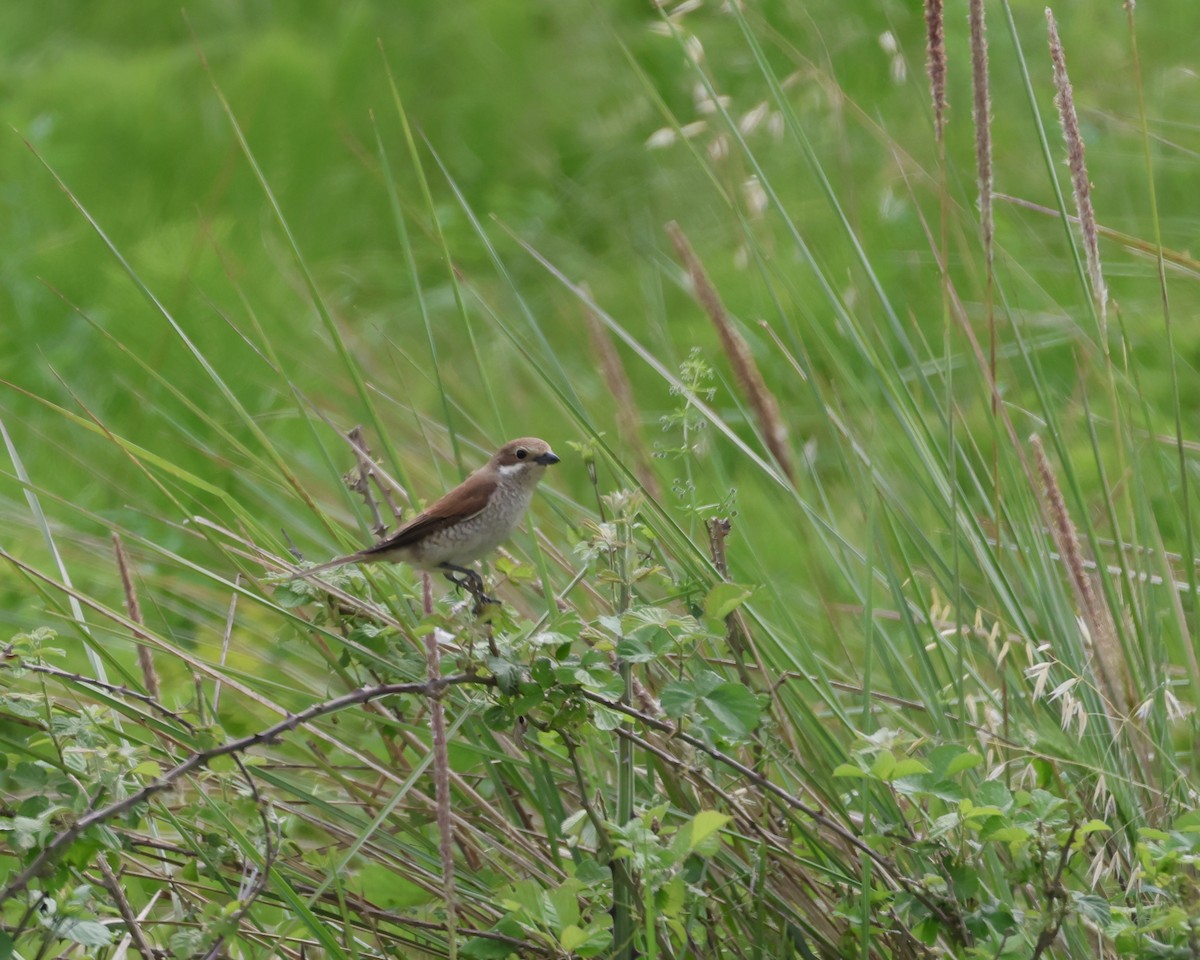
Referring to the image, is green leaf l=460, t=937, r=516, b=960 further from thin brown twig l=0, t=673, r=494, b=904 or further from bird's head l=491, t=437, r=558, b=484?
bird's head l=491, t=437, r=558, b=484

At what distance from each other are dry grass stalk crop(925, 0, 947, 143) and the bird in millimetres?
1109

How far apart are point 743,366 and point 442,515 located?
0.67m

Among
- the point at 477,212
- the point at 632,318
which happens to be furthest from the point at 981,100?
the point at 477,212

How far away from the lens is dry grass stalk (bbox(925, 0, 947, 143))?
2.52 m

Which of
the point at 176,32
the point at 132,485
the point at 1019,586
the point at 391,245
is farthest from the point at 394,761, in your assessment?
the point at 176,32

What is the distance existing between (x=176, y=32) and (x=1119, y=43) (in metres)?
5.51

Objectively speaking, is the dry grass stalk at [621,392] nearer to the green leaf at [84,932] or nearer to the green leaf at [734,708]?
the green leaf at [734,708]

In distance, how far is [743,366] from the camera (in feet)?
8.88

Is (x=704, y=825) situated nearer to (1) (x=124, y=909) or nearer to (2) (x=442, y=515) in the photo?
(1) (x=124, y=909)

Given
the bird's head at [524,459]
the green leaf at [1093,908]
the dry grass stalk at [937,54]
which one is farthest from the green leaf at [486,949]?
the dry grass stalk at [937,54]

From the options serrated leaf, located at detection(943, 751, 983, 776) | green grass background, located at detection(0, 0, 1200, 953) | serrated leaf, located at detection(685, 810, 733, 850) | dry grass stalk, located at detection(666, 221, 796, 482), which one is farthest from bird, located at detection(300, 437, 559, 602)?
serrated leaf, located at detection(943, 751, 983, 776)

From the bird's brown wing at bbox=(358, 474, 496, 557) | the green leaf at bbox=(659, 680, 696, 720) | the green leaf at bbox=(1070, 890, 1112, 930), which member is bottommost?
the green leaf at bbox=(1070, 890, 1112, 930)

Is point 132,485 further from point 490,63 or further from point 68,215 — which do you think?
point 490,63

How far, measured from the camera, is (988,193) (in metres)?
2.58
